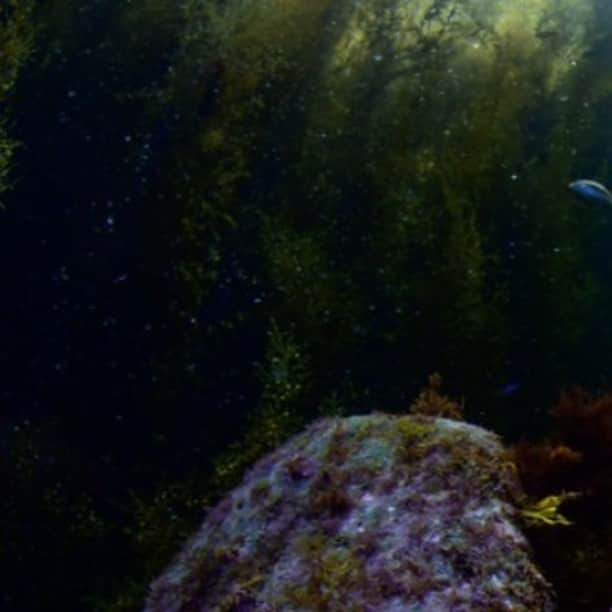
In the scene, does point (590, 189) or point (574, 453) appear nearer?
point (574, 453)

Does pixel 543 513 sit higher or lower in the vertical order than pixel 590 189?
lower

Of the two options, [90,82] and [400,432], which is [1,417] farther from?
[400,432]

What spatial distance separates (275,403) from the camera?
5969mm

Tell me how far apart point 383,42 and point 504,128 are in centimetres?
130

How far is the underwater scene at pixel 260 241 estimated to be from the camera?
19.9ft

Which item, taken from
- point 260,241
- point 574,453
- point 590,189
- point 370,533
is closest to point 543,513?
point 574,453

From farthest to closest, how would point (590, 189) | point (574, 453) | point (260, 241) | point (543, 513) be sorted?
point (260, 241) < point (590, 189) < point (574, 453) < point (543, 513)

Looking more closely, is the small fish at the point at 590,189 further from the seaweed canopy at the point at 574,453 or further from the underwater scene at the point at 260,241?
the seaweed canopy at the point at 574,453

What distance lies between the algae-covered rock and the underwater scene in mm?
2304

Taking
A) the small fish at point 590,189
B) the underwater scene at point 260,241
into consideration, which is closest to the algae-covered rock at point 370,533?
the underwater scene at point 260,241

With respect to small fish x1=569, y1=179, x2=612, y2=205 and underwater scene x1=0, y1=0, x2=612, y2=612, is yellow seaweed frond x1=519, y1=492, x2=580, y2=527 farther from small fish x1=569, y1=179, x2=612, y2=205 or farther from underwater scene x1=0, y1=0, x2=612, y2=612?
underwater scene x1=0, y1=0, x2=612, y2=612

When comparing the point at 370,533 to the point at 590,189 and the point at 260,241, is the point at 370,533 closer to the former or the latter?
the point at 590,189

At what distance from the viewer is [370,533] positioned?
9.39 ft

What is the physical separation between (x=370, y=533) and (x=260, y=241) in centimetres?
381
